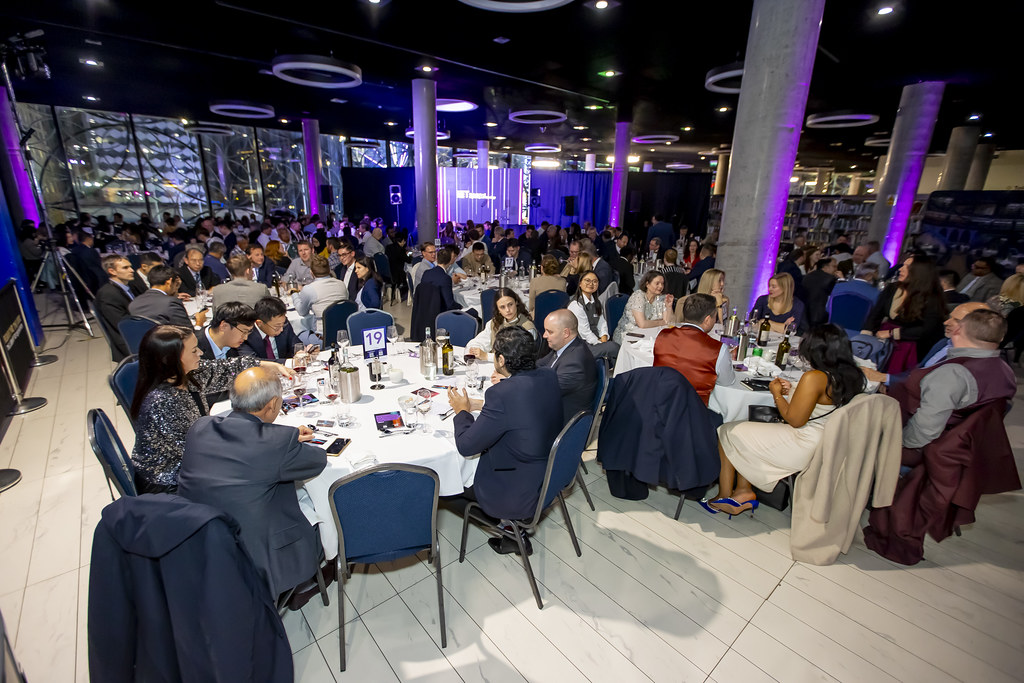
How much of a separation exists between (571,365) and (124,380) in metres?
3.02

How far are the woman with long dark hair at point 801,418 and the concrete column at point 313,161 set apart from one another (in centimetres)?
1776

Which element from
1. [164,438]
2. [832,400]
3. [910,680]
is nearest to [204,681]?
[164,438]

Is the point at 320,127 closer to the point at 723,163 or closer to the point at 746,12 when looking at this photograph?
the point at 746,12

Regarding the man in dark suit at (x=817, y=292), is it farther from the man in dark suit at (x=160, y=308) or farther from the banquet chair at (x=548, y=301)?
the man in dark suit at (x=160, y=308)

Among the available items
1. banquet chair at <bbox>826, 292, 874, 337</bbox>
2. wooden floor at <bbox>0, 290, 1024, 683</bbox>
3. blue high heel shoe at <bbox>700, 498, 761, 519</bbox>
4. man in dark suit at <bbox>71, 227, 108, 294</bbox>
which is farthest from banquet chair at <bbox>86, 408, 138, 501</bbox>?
man in dark suit at <bbox>71, 227, 108, 294</bbox>

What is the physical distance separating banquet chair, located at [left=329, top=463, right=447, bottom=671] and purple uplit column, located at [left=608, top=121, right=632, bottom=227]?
51.7 feet

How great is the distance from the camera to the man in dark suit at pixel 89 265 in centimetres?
827

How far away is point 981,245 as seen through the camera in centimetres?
1051

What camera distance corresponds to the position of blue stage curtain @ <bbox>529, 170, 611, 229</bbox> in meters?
21.7

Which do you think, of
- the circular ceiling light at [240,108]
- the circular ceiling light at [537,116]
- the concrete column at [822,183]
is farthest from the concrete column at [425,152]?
the concrete column at [822,183]

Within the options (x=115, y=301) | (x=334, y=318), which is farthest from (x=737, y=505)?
(x=115, y=301)

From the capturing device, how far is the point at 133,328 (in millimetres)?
4324

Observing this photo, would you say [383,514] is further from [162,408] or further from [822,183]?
[822,183]

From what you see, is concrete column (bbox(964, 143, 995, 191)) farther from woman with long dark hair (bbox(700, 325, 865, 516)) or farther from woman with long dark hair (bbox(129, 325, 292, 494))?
woman with long dark hair (bbox(129, 325, 292, 494))
